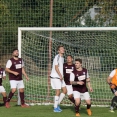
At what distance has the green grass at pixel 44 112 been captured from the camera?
1272 centimetres

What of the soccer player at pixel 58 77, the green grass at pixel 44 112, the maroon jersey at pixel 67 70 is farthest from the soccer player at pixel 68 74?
the green grass at pixel 44 112

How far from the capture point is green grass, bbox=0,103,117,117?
12.7m

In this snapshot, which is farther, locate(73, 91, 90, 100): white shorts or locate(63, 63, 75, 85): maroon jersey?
locate(63, 63, 75, 85): maroon jersey

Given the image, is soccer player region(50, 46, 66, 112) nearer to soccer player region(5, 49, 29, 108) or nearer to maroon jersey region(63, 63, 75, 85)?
maroon jersey region(63, 63, 75, 85)

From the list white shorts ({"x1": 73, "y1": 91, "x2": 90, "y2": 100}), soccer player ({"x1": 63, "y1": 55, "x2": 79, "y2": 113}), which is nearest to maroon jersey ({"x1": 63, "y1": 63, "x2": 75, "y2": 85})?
soccer player ({"x1": 63, "y1": 55, "x2": 79, "y2": 113})

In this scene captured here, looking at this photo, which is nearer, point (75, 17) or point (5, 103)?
point (5, 103)

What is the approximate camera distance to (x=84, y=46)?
15.7 metres

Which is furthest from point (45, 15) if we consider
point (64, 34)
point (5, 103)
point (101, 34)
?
point (5, 103)

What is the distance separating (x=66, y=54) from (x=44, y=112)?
293 centimetres

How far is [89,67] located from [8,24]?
3168 mm

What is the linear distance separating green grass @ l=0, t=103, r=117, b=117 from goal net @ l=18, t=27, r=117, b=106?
1062mm

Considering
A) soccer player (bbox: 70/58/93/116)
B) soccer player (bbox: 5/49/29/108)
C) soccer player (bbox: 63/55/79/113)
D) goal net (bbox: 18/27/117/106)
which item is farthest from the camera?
goal net (bbox: 18/27/117/106)

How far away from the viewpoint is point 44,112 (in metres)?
13.3

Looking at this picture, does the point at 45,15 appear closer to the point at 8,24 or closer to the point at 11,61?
the point at 8,24
